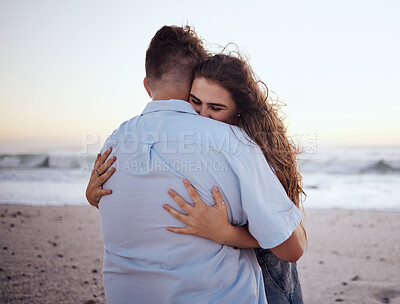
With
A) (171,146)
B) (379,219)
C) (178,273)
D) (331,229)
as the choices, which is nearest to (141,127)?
(171,146)

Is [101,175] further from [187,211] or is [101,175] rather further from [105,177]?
[187,211]

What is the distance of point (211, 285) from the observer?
147 centimetres

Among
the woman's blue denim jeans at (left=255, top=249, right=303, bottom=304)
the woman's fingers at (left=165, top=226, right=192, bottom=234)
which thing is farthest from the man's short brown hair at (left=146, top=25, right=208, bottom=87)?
the woman's blue denim jeans at (left=255, top=249, right=303, bottom=304)

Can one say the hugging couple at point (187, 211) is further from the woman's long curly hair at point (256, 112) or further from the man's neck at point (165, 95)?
the woman's long curly hair at point (256, 112)

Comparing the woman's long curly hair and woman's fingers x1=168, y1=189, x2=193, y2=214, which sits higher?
the woman's long curly hair

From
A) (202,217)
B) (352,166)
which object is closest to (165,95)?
(202,217)

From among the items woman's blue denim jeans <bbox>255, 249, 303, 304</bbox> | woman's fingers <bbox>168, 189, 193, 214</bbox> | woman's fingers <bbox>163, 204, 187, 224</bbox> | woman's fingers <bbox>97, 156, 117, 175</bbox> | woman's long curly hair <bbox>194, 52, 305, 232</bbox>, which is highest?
woman's long curly hair <bbox>194, 52, 305, 232</bbox>

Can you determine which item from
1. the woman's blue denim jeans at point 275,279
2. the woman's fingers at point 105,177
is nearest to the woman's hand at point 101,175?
the woman's fingers at point 105,177

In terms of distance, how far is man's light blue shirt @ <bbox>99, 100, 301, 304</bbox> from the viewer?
1463 millimetres

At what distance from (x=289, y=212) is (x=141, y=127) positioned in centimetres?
77

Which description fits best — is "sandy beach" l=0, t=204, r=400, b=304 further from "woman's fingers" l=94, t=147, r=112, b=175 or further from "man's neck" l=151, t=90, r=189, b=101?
"man's neck" l=151, t=90, r=189, b=101

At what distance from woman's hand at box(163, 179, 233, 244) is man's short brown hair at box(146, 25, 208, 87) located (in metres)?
0.73

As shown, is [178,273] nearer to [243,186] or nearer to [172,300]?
[172,300]

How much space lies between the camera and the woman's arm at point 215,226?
149 cm
